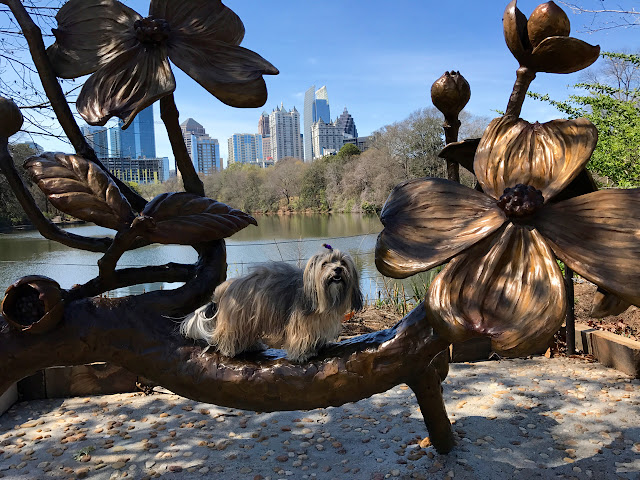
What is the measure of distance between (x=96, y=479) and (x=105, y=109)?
6.81ft

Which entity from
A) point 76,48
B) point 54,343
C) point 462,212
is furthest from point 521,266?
point 76,48

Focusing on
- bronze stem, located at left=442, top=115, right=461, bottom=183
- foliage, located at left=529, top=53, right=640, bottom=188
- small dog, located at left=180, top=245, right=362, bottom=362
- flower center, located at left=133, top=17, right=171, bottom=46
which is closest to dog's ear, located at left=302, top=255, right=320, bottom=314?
small dog, located at left=180, top=245, right=362, bottom=362

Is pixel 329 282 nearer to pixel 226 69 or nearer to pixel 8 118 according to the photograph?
pixel 226 69

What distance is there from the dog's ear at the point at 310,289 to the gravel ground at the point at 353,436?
1247 millimetres

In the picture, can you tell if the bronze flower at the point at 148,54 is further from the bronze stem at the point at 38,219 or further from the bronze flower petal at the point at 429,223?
the bronze flower petal at the point at 429,223

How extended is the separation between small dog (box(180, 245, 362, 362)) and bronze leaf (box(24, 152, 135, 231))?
413mm

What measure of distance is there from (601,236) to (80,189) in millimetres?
1438

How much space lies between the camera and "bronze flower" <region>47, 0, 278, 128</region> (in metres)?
1.60

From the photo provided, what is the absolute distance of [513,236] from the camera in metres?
1.26

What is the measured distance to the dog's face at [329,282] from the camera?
6.04ft

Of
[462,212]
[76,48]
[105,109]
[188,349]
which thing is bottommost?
[188,349]

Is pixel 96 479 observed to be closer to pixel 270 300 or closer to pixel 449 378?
pixel 270 300

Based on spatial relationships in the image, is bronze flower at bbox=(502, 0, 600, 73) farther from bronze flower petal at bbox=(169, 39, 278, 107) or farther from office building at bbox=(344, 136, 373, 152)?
office building at bbox=(344, 136, 373, 152)

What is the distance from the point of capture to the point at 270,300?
179 cm
